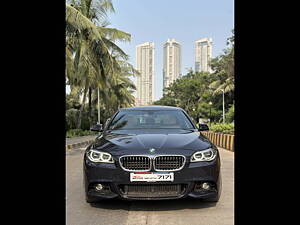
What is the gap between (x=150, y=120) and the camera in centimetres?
542

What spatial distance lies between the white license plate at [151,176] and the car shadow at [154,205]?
0.57 metres

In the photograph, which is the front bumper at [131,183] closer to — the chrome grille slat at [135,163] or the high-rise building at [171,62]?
the chrome grille slat at [135,163]

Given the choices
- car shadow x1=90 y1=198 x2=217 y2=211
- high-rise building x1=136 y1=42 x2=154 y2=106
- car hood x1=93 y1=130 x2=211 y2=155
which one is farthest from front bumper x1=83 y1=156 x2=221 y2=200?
high-rise building x1=136 y1=42 x2=154 y2=106

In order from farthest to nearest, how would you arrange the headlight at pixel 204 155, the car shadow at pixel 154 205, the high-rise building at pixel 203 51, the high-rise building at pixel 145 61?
the high-rise building at pixel 145 61, the high-rise building at pixel 203 51, the car shadow at pixel 154 205, the headlight at pixel 204 155

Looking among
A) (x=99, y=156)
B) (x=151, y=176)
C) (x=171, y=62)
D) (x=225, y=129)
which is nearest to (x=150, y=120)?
(x=99, y=156)

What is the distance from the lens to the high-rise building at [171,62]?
102562mm

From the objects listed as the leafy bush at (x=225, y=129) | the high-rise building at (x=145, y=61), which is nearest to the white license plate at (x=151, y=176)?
the leafy bush at (x=225, y=129)

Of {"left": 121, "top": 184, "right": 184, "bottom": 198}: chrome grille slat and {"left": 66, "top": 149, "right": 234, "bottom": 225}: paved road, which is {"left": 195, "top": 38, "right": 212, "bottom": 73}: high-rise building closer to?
{"left": 66, "top": 149, "right": 234, "bottom": 225}: paved road

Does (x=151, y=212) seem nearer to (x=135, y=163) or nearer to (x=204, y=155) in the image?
(x=135, y=163)
